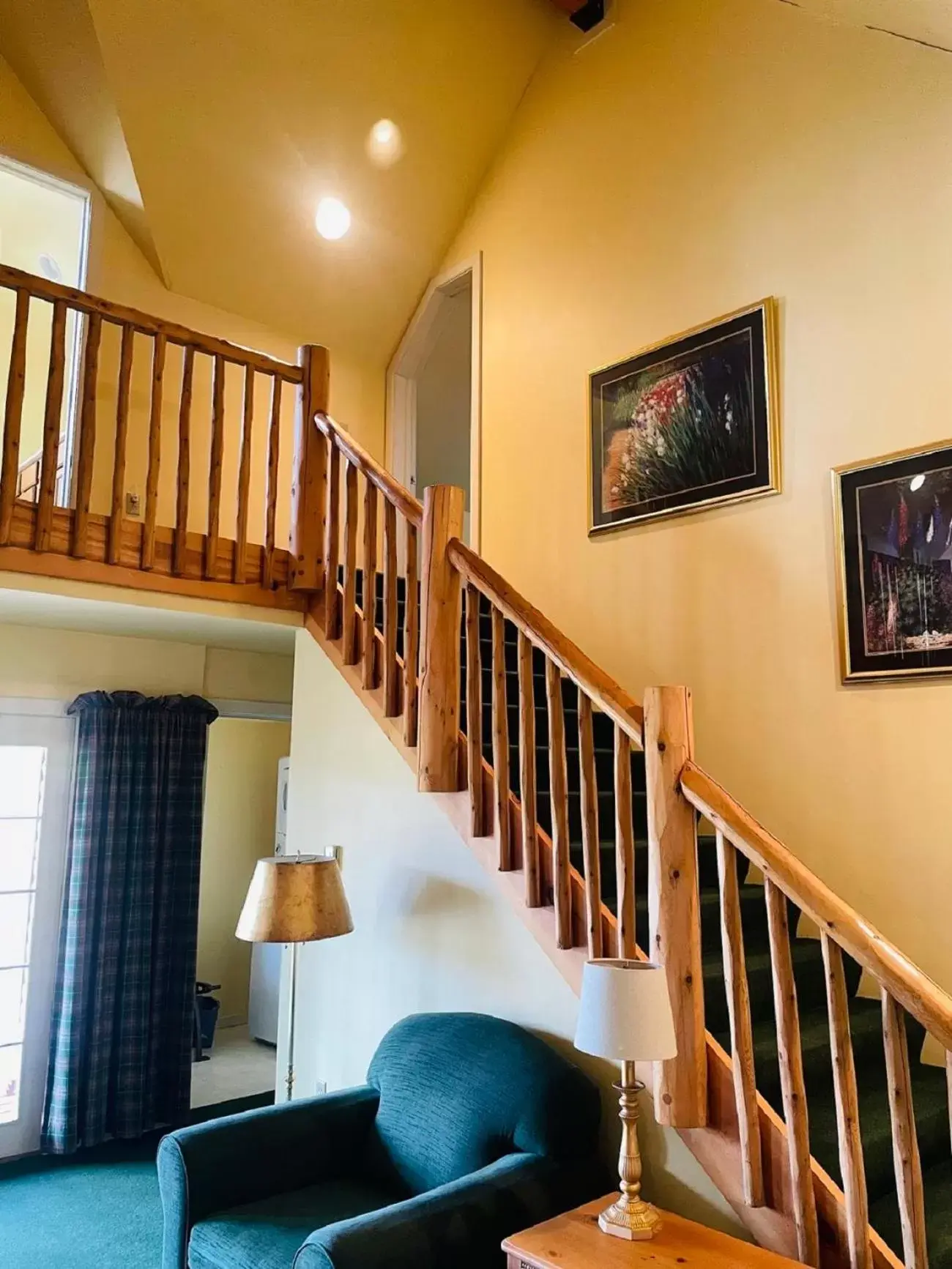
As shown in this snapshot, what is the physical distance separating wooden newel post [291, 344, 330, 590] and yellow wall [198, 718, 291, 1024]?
2.67 metres

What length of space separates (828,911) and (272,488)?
2754 millimetres

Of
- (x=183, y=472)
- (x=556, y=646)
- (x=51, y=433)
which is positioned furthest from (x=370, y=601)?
(x=51, y=433)

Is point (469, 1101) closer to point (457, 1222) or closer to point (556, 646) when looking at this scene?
point (457, 1222)

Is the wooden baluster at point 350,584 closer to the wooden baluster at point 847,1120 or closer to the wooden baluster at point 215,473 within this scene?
the wooden baluster at point 215,473

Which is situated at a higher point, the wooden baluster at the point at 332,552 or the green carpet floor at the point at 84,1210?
the wooden baluster at the point at 332,552

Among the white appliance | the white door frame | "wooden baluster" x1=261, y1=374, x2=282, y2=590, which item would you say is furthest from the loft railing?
the white appliance

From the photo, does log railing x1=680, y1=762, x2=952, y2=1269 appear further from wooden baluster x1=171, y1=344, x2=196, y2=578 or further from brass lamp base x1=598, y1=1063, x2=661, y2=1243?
wooden baluster x1=171, y1=344, x2=196, y2=578

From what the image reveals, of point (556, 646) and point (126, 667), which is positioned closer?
point (556, 646)

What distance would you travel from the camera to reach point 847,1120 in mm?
1869

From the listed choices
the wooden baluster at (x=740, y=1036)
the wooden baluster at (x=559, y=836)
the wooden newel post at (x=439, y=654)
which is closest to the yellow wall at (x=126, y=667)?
the wooden newel post at (x=439, y=654)

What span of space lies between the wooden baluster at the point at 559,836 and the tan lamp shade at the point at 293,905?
34.7 inches

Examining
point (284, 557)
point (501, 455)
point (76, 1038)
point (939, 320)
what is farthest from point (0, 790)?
point (939, 320)

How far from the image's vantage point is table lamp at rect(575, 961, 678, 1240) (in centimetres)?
191

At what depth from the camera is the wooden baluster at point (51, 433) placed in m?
3.17
